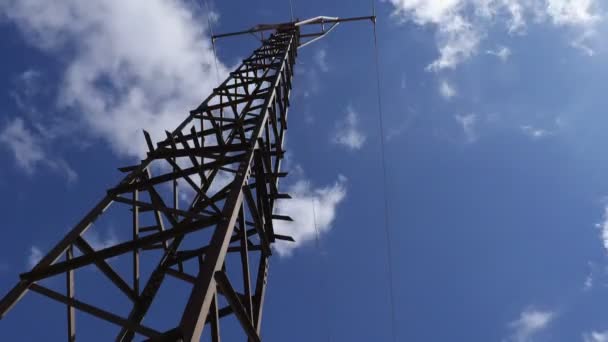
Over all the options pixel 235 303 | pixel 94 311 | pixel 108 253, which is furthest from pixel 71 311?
pixel 235 303

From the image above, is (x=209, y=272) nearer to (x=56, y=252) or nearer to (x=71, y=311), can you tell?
(x=71, y=311)

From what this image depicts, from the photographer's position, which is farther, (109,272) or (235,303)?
(109,272)

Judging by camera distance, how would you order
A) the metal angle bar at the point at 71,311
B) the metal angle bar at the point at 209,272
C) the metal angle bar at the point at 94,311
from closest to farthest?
1. the metal angle bar at the point at 209,272
2. the metal angle bar at the point at 94,311
3. the metal angle bar at the point at 71,311

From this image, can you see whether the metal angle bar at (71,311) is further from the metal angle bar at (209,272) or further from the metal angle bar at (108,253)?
the metal angle bar at (209,272)

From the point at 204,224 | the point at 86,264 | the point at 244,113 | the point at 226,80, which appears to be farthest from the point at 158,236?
the point at 226,80

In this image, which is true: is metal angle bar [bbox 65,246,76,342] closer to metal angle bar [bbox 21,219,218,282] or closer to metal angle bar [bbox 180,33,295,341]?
metal angle bar [bbox 21,219,218,282]

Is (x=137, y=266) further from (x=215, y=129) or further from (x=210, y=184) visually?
(x=215, y=129)

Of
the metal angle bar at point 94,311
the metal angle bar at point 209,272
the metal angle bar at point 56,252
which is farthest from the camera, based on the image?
the metal angle bar at point 56,252

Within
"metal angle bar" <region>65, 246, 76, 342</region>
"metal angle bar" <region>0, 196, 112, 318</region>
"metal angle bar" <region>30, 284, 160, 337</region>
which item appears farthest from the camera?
"metal angle bar" <region>65, 246, 76, 342</region>

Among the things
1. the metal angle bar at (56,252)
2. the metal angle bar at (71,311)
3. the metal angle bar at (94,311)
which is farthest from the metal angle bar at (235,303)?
the metal angle bar at (56,252)

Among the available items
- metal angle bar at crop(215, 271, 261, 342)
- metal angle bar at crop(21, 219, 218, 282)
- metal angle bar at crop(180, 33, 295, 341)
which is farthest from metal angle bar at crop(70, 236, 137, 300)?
metal angle bar at crop(215, 271, 261, 342)

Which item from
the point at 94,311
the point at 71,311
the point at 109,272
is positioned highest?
the point at 109,272

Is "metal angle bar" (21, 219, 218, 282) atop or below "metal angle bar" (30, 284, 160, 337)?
atop

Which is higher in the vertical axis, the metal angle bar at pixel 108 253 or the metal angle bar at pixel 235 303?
the metal angle bar at pixel 108 253
